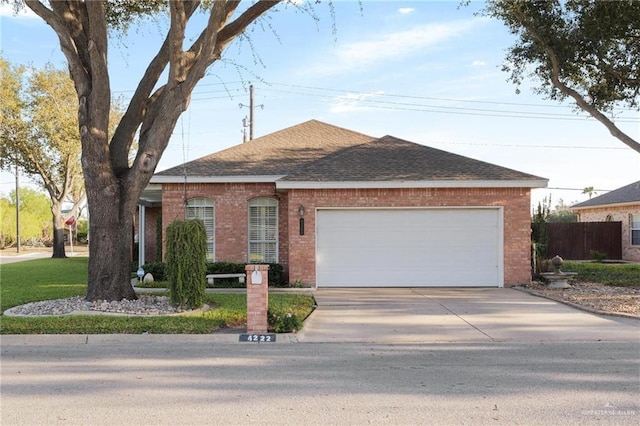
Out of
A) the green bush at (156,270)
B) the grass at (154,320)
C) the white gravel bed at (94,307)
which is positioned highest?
the green bush at (156,270)

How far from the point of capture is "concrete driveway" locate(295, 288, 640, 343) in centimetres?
952

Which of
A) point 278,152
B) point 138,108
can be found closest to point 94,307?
point 138,108

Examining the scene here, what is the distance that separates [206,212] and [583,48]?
39.5 ft

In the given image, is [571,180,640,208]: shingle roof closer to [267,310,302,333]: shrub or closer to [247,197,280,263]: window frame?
[247,197,280,263]: window frame

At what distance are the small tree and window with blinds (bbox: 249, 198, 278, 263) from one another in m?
6.88

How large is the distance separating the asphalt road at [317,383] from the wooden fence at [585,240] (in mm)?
19663

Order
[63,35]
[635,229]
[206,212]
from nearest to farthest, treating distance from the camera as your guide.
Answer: [63,35] < [206,212] < [635,229]

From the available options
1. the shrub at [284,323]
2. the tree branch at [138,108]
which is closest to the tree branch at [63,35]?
the tree branch at [138,108]

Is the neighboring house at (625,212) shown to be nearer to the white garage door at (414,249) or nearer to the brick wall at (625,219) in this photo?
the brick wall at (625,219)

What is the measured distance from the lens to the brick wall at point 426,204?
1622cm

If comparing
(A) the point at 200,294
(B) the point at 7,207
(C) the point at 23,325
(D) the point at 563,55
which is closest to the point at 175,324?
(A) the point at 200,294

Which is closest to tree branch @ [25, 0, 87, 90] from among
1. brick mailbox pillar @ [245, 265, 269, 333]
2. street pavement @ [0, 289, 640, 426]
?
street pavement @ [0, 289, 640, 426]

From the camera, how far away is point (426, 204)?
16328mm

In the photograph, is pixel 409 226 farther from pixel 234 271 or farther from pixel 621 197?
pixel 621 197
